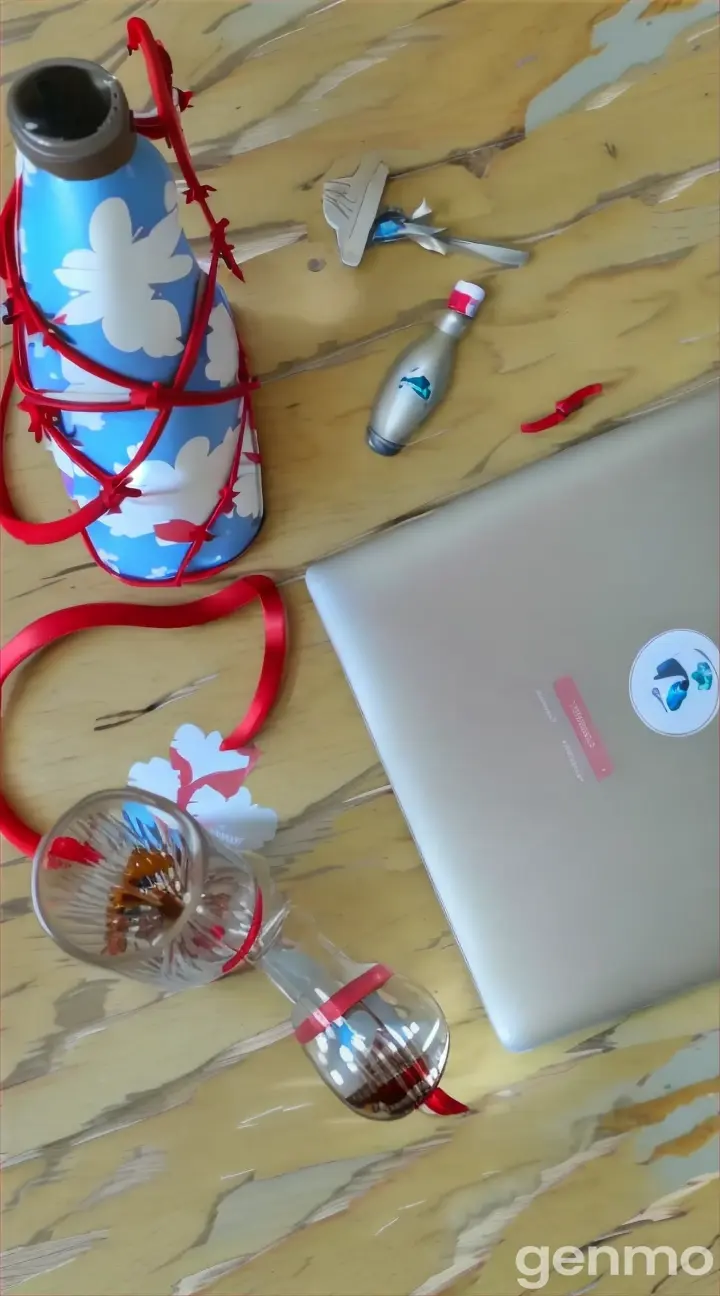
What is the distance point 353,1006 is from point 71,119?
472mm

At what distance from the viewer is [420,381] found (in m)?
0.62

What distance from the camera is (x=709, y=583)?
56 cm

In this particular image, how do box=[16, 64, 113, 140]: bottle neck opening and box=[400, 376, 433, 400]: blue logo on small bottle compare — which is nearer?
box=[16, 64, 113, 140]: bottle neck opening

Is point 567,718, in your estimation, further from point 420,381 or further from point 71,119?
point 71,119

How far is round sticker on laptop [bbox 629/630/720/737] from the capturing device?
1.83 feet

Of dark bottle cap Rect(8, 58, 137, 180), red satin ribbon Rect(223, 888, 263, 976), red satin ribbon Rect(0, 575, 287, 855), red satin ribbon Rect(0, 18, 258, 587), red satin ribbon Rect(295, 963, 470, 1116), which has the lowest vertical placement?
red satin ribbon Rect(295, 963, 470, 1116)

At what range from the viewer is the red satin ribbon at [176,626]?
61 cm

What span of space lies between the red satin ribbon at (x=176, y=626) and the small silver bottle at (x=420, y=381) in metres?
0.12

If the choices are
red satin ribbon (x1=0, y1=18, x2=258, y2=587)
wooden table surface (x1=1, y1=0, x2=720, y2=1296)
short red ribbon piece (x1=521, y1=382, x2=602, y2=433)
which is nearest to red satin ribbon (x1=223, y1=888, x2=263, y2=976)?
wooden table surface (x1=1, y1=0, x2=720, y2=1296)

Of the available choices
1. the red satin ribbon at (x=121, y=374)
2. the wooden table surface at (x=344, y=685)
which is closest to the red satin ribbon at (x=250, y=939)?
the wooden table surface at (x=344, y=685)

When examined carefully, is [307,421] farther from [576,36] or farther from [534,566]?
[576,36]

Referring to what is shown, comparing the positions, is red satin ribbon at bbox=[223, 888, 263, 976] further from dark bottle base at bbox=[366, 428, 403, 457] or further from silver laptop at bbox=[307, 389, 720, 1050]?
dark bottle base at bbox=[366, 428, 403, 457]

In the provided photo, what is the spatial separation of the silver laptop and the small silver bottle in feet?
0.30

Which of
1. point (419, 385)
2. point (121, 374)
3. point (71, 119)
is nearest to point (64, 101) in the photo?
point (71, 119)
